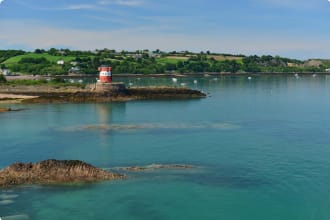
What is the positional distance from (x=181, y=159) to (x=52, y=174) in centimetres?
775

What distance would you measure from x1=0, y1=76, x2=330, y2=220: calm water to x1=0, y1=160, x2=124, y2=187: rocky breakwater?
0.70 m

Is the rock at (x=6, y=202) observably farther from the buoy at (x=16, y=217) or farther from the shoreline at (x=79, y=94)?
the shoreline at (x=79, y=94)

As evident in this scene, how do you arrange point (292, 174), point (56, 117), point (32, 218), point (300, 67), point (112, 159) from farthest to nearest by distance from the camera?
1. point (300, 67)
2. point (56, 117)
3. point (112, 159)
4. point (292, 174)
5. point (32, 218)

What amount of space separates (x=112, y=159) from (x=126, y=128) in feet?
36.4

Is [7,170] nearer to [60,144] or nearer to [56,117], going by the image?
[60,144]

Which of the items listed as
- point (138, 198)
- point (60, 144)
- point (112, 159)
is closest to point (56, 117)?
point (60, 144)

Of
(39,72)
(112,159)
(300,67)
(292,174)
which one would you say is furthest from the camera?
(300,67)

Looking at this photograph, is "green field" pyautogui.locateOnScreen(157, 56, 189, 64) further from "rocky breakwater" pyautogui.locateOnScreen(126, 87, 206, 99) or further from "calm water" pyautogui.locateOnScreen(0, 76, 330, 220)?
"calm water" pyautogui.locateOnScreen(0, 76, 330, 220)

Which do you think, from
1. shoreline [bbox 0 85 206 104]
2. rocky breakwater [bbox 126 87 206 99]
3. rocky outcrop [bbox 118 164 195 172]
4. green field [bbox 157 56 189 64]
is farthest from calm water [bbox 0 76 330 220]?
green field [bbox 157 56 189 64]

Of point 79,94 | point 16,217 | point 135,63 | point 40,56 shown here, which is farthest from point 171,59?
point 16,217

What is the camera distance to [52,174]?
70.7 feet

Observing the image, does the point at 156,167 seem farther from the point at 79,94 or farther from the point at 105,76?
the point at 105,76

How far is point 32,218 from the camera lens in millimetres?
17250

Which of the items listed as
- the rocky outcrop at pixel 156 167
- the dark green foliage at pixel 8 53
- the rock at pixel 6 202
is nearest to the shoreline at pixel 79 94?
the rocky outcrop at pixel 156 167
